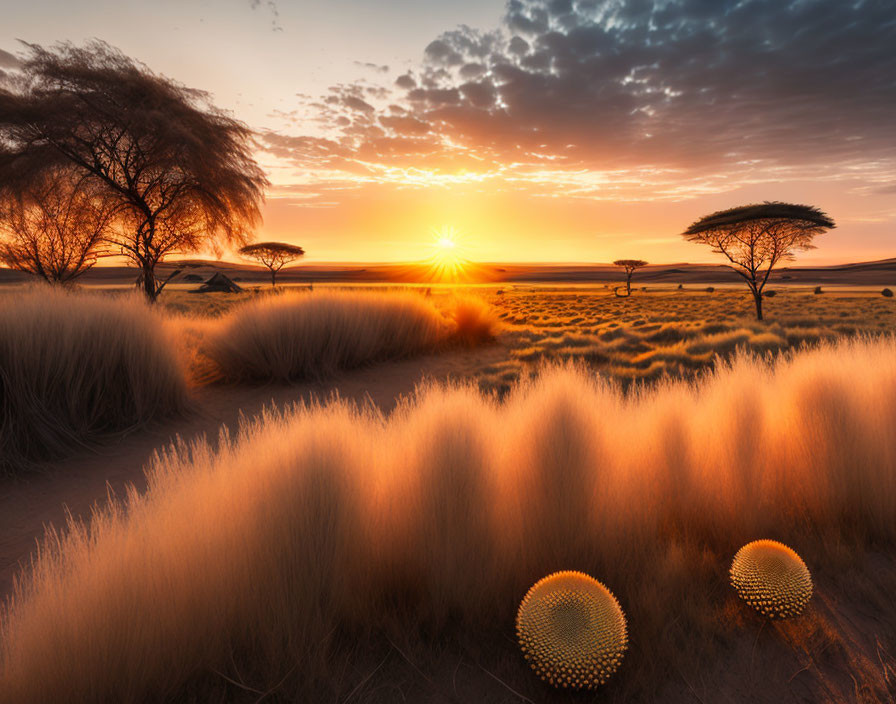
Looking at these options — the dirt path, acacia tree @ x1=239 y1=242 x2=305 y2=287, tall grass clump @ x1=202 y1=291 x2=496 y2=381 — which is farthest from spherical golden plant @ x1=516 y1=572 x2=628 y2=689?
acacia tree @ x1=239 y1=242 x2=305 y2=287

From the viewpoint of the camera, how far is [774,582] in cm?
155

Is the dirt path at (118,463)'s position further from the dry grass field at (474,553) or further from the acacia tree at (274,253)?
the acacia tree at (274,253)

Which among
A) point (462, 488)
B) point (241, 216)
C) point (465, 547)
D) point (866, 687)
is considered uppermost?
A: point (241, 216)

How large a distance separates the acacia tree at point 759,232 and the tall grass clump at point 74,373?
20364 millimetres

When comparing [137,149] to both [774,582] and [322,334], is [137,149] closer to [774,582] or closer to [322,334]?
[322,334]

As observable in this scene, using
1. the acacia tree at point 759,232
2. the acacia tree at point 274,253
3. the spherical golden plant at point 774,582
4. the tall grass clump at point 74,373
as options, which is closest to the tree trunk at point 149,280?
the tall grass clump at point 74,373

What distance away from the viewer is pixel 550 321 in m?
19.8

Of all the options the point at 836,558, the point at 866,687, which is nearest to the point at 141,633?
the point at 866,687

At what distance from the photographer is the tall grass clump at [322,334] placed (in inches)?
264

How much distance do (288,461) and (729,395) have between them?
298cm

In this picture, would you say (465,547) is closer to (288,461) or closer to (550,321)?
(288,461)

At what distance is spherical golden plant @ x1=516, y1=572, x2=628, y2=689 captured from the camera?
1.25m

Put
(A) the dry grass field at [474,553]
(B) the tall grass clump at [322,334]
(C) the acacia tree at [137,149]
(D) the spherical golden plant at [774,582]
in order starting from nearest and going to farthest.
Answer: (A) the dry grass field at [474,553], (D) the spherical golden plant at [774,582], (B) the tall grass clump at [322,334], (C) the acacia tree at [137,149]

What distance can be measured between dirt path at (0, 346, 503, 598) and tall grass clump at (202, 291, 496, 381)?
14.8 inches
